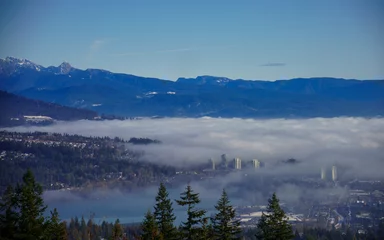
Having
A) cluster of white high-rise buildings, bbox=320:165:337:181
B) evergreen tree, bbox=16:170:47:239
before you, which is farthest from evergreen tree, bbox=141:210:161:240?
cluster of white high-rise buildings, bbox=320:165:337:181

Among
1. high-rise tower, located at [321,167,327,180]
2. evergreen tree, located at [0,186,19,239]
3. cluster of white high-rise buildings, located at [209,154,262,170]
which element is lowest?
high-rise tower, located at [321,167,327,180]

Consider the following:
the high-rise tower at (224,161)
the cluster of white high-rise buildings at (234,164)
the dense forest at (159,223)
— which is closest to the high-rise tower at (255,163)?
the cluster of white high-rise buildings at (234,164)

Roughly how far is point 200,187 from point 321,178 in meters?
18.3

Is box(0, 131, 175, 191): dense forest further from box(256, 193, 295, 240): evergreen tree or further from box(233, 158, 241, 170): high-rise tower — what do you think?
box(256, 193, 295, 240): evergreen tree

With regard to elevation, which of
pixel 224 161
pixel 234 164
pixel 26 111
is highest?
pixel 26 111

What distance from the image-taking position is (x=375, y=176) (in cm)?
8181

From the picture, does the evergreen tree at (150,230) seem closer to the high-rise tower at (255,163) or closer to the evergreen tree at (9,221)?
the evergreen tree at (9,221)

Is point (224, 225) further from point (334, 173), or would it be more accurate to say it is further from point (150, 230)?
point (334, 173)

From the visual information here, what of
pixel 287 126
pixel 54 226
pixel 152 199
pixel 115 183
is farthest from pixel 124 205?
pixel 287 126

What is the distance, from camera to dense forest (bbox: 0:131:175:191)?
277ft

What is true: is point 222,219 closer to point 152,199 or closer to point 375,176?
point 152,199

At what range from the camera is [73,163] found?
93250 millimetres

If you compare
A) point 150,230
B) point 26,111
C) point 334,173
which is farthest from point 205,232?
point 26,111

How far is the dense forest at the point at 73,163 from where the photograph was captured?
277 feet
